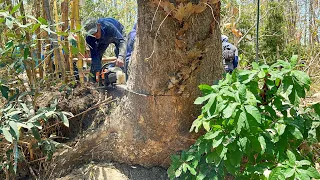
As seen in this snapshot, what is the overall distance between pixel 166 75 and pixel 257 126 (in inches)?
26.3

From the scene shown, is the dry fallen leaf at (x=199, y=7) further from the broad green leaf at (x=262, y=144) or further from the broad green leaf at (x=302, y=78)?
the broad green leaf at (x=262, y=144)

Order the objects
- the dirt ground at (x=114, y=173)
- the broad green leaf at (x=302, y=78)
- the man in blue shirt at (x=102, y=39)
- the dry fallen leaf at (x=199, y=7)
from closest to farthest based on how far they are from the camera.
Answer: the broad green leaf at (x=302, y=78) < the dry fallen leaf at (x=199, y=7) < the dirt ground at (x=114, y=173) < the man in blue shirt at (x=102, y=39)

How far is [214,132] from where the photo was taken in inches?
54.5

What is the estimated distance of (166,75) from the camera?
1.81m

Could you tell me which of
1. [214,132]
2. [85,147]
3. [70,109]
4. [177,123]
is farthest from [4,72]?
[214,132]

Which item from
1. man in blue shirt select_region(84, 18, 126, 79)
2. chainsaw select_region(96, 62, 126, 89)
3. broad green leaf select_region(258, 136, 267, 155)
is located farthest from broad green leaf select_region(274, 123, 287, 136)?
man in blue shirt select_region(84, 18, 126, 79)

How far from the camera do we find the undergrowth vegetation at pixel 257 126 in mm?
1267

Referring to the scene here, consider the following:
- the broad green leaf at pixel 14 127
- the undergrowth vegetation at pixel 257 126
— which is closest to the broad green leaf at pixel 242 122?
the undergrowth vegetation at pixel 257 126

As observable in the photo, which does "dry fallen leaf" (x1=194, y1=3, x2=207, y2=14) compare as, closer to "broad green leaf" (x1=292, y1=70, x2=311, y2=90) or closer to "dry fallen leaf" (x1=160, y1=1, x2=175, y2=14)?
"dry fallen leaf" (x1=160, y1=1, x2=175, y2=14)

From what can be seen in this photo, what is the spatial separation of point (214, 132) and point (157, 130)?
22.0 inches

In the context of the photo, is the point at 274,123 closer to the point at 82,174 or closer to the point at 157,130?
the point at 157,130

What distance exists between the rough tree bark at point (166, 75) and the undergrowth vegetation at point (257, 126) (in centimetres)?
37

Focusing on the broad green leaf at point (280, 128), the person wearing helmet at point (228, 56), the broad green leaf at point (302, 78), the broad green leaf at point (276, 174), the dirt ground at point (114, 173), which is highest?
the person wearing helmet at point (228, 56)

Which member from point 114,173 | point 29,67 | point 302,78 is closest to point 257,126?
point 302,78
